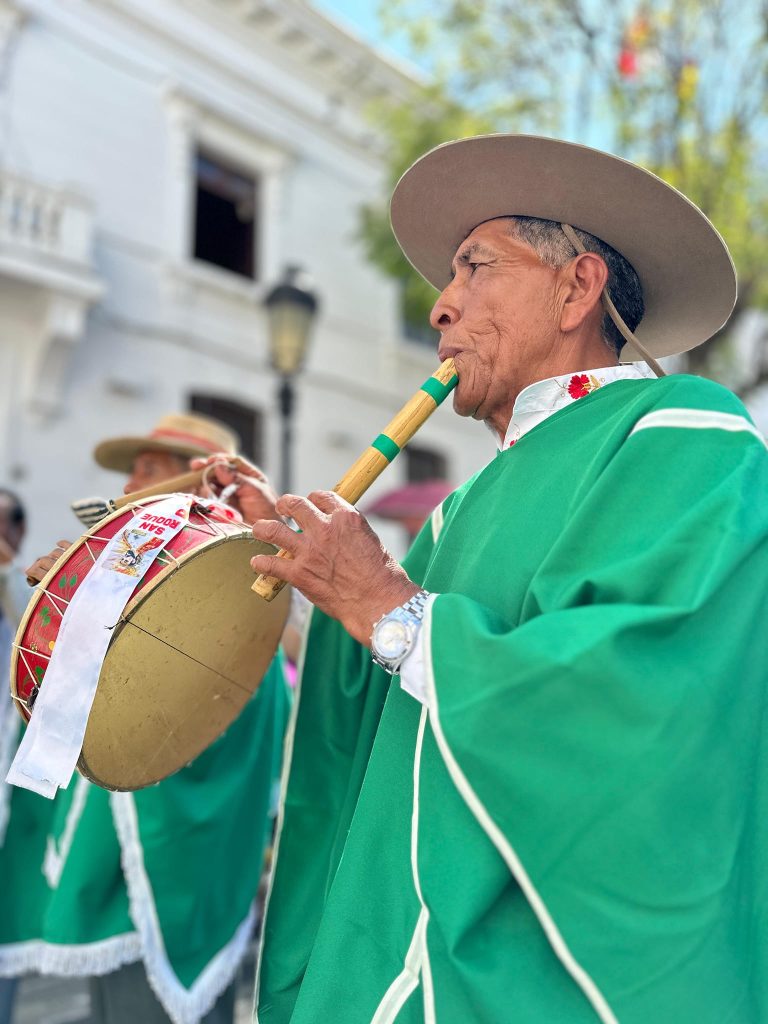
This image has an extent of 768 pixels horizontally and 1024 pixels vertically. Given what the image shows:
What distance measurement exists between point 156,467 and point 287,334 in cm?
333

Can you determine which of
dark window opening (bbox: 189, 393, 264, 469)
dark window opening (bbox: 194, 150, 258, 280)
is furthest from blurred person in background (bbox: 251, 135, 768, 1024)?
dark window opening (bbox: 194, 150, 258, 280)

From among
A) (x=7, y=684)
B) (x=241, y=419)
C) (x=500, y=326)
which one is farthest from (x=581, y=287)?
(x=241, y=419)

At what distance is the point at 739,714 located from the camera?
1.32 meters

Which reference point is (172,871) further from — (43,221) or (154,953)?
(43,221)

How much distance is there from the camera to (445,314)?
1.91m

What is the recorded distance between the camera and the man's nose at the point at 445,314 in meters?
1.89

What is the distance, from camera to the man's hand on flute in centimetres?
147

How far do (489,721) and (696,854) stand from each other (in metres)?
0.33

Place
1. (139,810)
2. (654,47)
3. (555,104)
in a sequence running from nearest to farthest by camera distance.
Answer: (139,810) → (654,47) → (555,104)

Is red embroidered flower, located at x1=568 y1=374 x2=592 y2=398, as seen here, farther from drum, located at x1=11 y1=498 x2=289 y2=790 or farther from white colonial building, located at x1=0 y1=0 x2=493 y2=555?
white colonial building, located at x1=0 y1=0 x2=493 y2=555

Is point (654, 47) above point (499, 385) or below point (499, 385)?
above

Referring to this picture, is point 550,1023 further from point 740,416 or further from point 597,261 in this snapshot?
point 597,261

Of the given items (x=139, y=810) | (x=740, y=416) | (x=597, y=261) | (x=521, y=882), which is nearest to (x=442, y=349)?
(x=597, y=261)

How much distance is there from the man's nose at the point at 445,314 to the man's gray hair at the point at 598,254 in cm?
20
